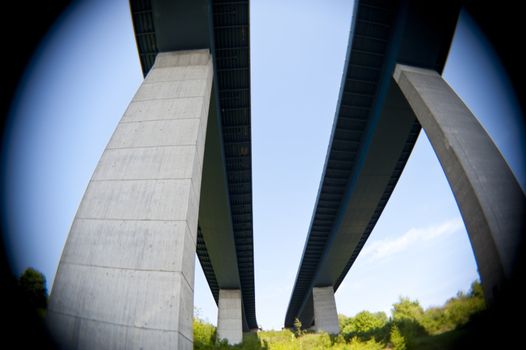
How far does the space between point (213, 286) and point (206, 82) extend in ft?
113

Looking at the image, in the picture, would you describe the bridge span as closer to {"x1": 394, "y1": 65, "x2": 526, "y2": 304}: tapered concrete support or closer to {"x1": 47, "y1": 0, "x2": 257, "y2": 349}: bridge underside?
{"x1": 394, "y1": 65, "x2": 526, "y2": 304}: tapered concrete support

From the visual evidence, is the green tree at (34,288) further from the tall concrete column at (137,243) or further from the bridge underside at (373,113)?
the bridge underside at (373,113)

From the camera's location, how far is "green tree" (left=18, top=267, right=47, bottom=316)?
14.2 ft

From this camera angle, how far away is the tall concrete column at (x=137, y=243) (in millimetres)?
5668

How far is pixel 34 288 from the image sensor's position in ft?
16.8

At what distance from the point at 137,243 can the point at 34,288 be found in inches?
81.8

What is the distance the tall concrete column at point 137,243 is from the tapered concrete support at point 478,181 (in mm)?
8982

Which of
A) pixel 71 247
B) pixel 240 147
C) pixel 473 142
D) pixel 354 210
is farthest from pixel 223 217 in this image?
pixel 473 142

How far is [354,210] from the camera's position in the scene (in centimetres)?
2294

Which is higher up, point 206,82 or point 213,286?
point 206,82

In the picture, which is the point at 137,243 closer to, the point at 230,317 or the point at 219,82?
the point at 219,82

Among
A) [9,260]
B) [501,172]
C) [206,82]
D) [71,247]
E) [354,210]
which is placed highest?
[206,82]

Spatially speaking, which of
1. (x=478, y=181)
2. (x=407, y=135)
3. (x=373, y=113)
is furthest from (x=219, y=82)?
(x=478, y=181)

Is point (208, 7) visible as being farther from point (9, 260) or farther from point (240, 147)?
point (9, 260)
